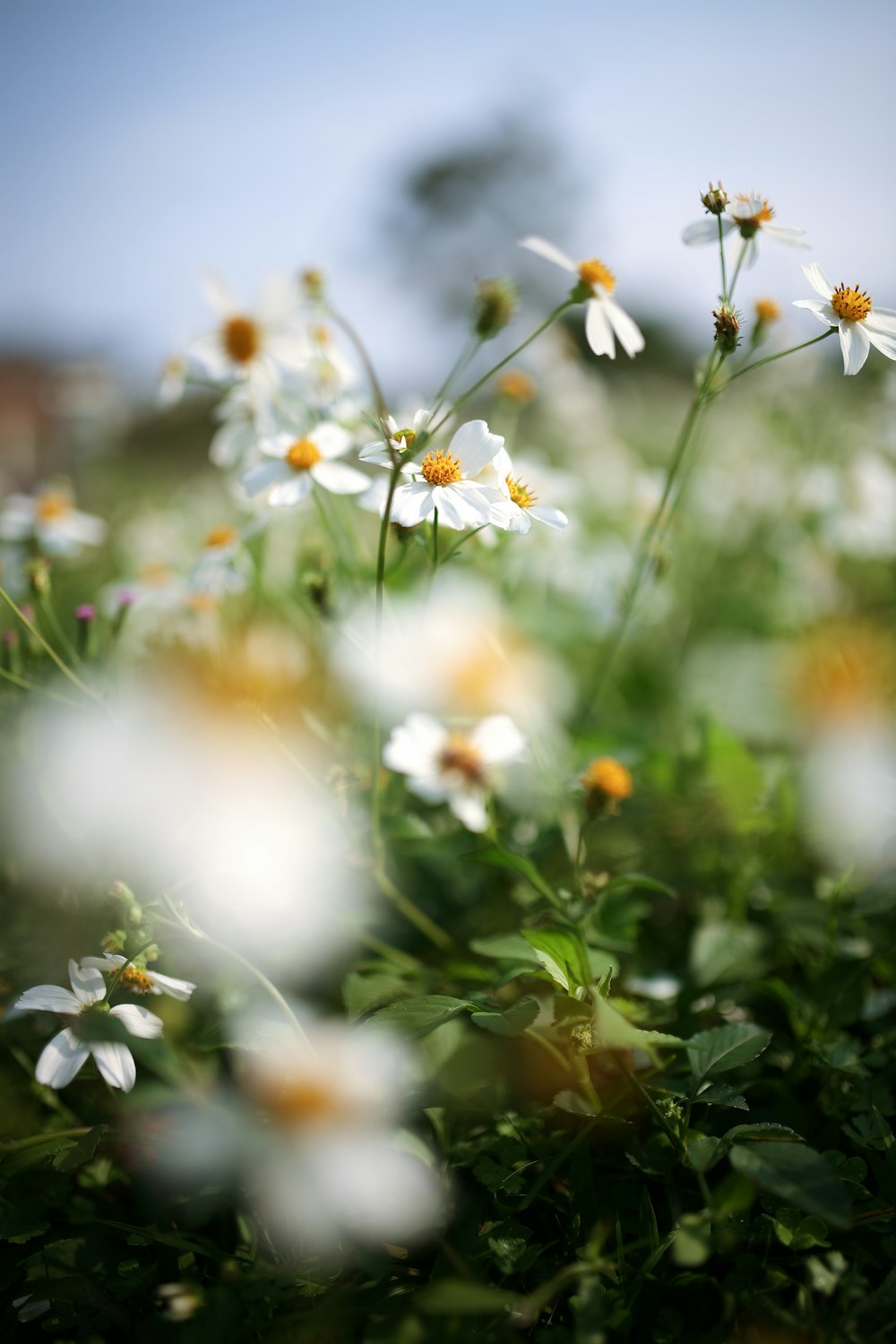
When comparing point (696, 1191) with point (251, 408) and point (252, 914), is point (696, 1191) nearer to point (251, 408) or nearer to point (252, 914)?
point (252, 914)

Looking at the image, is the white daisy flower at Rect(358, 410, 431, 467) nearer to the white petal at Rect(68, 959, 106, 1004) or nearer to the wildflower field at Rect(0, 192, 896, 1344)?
the wildflower field at Rect(0, 192, 896, 1344)

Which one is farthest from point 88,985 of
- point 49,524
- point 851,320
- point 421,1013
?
point 49,524

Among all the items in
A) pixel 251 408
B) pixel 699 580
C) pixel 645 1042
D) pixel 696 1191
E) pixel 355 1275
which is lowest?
pixel 355 1275

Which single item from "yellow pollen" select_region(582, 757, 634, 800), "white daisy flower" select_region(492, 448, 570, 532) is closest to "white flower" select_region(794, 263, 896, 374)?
"white daisy flower" select_region(492, 448, 570, 532)

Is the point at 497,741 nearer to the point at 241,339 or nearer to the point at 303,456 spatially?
the point at 303,456

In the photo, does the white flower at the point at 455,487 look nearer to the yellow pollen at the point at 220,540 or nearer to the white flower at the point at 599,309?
the white flower at the point at 599,309

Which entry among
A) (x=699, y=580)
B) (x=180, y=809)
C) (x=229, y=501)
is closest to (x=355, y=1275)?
(x=180, y=809)

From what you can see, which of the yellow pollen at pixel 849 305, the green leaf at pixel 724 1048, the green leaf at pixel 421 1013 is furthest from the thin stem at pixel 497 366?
the green leaf at pixel 724 1048
